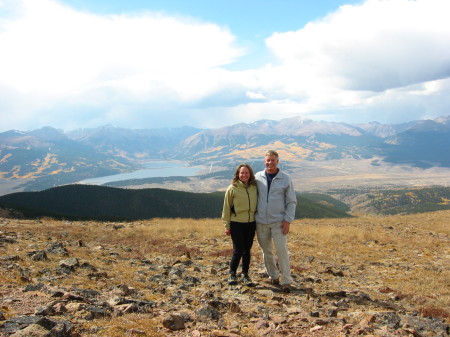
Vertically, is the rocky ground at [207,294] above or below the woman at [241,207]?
below

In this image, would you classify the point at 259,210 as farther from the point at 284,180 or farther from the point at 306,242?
the point at 306,242

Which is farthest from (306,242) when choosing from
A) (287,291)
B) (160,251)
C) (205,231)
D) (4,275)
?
(4,275)

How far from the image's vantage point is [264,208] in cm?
894

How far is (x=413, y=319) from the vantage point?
7.02 m

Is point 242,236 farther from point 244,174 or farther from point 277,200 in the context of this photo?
point 244,174

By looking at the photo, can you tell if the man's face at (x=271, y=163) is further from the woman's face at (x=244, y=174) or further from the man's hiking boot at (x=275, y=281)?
the man's hiking boot at (x=275, y=281)

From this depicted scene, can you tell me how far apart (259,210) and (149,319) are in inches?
164

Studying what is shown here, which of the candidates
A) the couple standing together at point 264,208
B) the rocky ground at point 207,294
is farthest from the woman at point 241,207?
the rocky ground at point 207,294

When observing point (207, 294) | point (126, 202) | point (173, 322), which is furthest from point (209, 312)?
point (126, 202)

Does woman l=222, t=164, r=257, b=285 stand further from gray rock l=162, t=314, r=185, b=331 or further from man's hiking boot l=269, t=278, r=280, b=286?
gray rock l=162, t=314, r=185, b=331

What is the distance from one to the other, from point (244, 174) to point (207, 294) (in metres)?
3.42

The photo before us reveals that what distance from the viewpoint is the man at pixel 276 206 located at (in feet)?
29.0

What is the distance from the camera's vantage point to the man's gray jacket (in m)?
8.84

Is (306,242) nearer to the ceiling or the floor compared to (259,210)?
nearer to the floor
